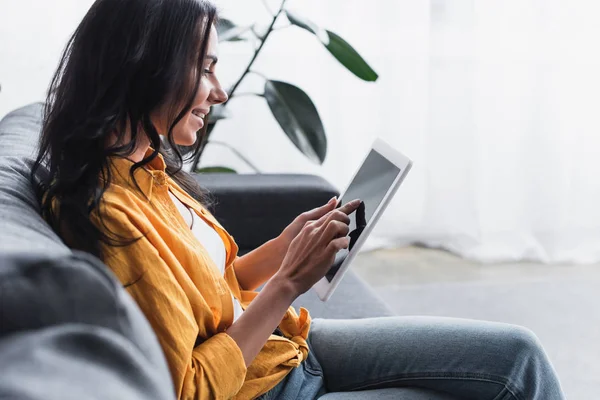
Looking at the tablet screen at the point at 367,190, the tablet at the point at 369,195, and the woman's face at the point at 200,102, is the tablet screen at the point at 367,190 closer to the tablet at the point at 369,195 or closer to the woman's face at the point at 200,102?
the tablet at the point at 369,195

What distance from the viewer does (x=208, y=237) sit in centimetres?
113

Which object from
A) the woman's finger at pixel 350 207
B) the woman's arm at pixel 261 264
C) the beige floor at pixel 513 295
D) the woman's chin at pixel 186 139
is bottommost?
the beige floor at pixel 513 295

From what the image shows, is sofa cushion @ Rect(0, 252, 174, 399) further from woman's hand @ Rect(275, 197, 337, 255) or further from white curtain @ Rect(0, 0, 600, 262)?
white curtain @ Rect(0, 0, 600, 262)

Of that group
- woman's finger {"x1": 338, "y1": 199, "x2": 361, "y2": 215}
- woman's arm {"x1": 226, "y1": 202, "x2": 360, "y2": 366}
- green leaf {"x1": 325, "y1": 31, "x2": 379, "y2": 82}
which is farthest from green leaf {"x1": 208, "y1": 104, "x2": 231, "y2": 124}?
woman's arm {"x1": 226, "y1": 202, "x2": 360, "y2": 366}

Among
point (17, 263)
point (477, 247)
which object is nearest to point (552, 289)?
point (477, 247)

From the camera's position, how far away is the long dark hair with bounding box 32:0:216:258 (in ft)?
2.97

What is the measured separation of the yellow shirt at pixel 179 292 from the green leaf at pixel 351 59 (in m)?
1.17

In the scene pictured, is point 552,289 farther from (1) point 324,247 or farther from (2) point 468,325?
(1) point 324,247

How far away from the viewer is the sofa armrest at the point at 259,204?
198 centimetres

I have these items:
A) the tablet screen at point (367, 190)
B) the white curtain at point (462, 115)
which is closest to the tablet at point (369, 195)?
the tablet screen at point (367, 190)

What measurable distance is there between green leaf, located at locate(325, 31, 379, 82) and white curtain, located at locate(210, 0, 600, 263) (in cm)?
52

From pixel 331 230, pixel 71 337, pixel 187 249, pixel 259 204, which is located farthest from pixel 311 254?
pixel 259 204

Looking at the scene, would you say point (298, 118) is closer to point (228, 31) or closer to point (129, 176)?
point (228, 31)

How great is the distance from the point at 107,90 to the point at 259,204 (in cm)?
107
